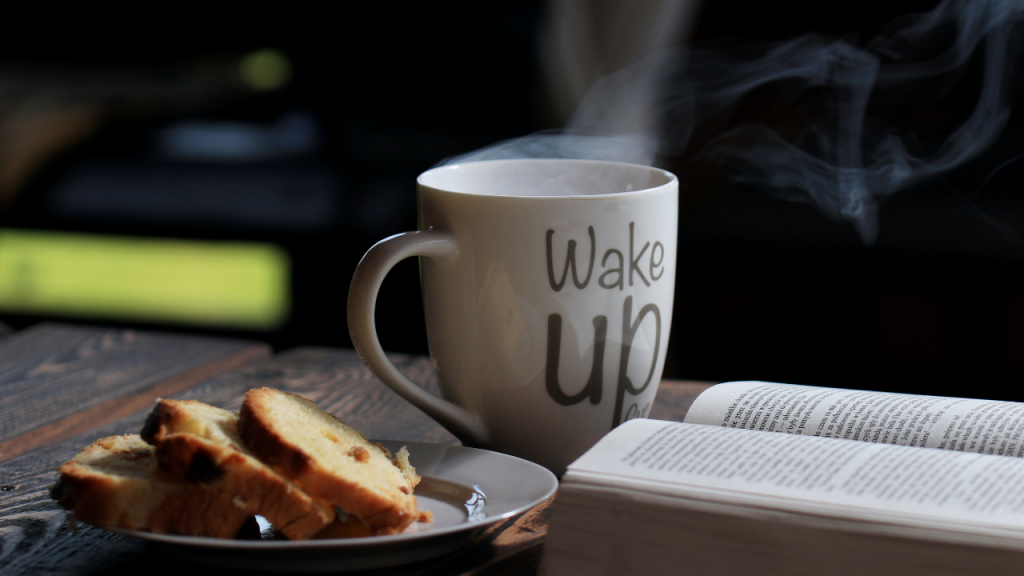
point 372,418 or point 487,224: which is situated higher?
point 487,224

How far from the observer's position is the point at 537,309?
0.58 metres

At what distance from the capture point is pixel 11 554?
486 mm

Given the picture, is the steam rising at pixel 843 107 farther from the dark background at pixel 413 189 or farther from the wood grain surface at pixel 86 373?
the wood grain surface at pixel 86 373

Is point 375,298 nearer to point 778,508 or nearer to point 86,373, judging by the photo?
point 778,508

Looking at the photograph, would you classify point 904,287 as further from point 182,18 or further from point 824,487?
point 182,18

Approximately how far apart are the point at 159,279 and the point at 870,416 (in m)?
1.93

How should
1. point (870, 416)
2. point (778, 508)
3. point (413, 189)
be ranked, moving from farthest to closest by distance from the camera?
1. point (413, 189)
2. point (870, 416)
3. point (778, 508)

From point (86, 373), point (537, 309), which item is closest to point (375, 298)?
point (537, 309)

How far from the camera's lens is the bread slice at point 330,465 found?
0.43m

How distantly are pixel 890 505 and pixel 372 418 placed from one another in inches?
19.0

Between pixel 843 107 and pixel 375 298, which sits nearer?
pixel 375 298

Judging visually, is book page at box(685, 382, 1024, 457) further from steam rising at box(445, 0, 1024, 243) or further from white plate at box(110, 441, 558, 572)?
steam rising at box(445, 0, 1024, 243)

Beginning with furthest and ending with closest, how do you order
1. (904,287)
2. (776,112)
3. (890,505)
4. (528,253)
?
(776,112) < (904,287) < (528,253) < (890,505)

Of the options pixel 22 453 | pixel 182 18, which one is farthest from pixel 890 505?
pixel 182 18
